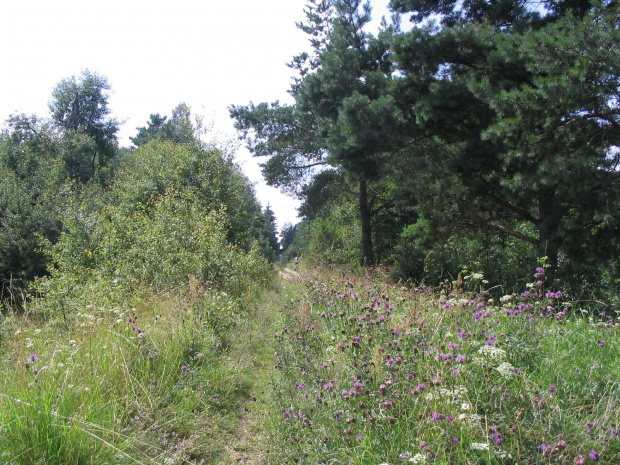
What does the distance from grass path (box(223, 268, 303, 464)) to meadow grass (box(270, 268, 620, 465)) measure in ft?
0.54

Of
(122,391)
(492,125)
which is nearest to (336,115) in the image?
(492,125)

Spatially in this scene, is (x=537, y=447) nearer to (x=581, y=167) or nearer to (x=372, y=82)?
(x=581, y=167)

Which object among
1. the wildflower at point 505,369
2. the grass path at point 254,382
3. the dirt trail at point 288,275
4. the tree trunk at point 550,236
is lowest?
the grass path at point 254,382

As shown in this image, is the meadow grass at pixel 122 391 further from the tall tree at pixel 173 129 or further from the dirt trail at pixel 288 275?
the tall tree at pixel 173 129

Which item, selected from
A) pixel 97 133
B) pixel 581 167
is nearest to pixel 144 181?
pixel 581 167

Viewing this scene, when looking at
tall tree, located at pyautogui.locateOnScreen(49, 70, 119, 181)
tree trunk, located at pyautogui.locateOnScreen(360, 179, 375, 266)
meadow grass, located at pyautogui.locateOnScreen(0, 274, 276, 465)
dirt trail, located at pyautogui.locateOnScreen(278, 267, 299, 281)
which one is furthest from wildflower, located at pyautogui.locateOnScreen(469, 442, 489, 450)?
tall tree, located at pyautogui.locateOnScreen(49, 70, 119, 181)

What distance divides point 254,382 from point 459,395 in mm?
2624

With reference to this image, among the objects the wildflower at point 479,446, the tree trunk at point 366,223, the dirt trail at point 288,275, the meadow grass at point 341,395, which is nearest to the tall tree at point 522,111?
the meadow grass at point 341,395

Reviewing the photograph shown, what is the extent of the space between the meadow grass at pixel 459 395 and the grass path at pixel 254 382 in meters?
0.16

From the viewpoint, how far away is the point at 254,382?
4488 millimetres

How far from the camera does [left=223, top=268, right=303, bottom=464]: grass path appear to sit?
3.09 m

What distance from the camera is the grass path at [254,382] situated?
3090 millimetres

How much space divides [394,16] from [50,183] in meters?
19.8

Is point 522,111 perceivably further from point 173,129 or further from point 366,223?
point 173,129
